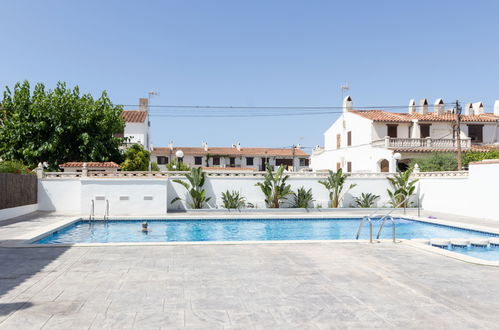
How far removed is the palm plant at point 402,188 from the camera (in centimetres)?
2495

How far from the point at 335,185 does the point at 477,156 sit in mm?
13545

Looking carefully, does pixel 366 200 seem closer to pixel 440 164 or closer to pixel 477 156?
pixel 440 164

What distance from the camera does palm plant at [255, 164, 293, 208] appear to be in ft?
77.9

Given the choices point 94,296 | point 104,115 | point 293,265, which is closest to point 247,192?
point 104,115

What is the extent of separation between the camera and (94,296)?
21.0 ft

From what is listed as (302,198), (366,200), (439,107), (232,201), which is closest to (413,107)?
(439,107)

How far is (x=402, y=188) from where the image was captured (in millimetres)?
24938

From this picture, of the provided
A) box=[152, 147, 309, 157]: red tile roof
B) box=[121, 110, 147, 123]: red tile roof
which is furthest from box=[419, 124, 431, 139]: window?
box=[121, 110, 147, 123]: red tile roof

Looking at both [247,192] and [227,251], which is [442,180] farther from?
[227,251]

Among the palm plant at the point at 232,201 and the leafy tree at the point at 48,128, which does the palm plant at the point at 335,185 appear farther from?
the leafy tree at the point at 48,128

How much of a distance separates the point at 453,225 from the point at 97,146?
884 inches

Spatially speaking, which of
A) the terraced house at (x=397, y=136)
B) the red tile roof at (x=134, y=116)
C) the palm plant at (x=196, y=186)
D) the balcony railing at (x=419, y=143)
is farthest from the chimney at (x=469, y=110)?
the red tile roof at (x=134, y=116)

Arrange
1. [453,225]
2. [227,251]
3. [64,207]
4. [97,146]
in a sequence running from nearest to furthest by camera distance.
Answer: [227,251] < [453,225] < [64,207] < [97,146]

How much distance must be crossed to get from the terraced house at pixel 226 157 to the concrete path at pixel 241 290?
1929 inches
